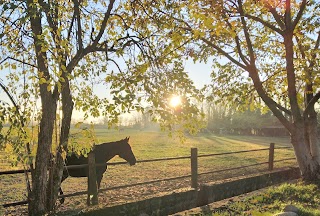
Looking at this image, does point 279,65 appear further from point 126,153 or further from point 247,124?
point 247,124

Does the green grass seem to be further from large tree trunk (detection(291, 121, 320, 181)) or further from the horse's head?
the horse's head

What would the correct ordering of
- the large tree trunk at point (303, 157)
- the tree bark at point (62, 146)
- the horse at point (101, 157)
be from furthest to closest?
the large tree trunk at point (303, 157)
the horse at point (101, 157)
the tree bark at point (62, 146)

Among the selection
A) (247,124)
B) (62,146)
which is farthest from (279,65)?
(247,124)

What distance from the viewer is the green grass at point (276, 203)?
5232 mm

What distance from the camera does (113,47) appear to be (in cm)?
518

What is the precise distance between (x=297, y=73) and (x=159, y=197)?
23.0ft

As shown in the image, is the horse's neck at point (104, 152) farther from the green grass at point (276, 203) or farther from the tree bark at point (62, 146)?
the green grass at point (276, 203)

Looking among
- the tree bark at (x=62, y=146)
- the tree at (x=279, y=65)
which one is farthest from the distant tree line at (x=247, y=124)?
the tree bark at (x=62, y=146)

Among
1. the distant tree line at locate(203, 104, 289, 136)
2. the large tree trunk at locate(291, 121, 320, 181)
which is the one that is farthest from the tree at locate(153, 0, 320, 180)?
the distant tree line at locate(203, 104, 289, 136)

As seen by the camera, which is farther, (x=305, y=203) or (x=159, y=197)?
(x=305, y=203)

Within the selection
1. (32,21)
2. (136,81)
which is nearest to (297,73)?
(136,81)

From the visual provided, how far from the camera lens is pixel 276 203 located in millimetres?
5852

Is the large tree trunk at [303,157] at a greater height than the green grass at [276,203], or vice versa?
the large tree trunk at [303,157]

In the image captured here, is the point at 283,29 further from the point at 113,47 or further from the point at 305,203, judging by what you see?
the point at 113,47
